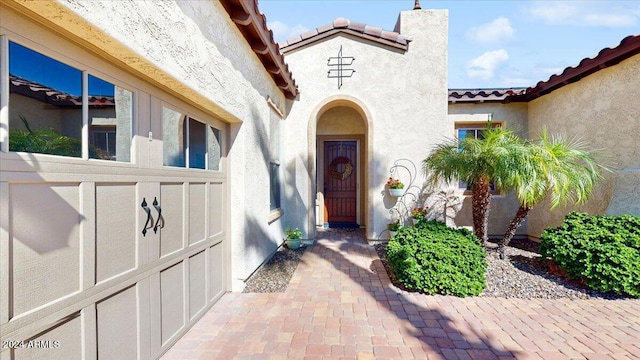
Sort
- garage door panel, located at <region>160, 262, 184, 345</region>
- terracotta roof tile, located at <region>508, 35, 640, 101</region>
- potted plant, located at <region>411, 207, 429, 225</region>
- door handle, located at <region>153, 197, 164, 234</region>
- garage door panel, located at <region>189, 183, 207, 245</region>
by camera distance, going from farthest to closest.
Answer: potted plant, located at <region>411, 207, 429, 225</region> < terracotta roof tile, located at <region>508, 35, 640, 101</region> < garage door panel, located at <region>189, 183, 207, 245</region> < garage door panel, located at <region>160, 262, 184, 345</region> < door handle, located at <region>153, 197, 164, 234</region>

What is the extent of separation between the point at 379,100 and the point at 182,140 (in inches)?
224

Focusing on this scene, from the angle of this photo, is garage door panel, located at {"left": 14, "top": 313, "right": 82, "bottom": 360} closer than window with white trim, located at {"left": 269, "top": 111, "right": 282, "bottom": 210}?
Yes

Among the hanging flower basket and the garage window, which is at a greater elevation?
the garage window

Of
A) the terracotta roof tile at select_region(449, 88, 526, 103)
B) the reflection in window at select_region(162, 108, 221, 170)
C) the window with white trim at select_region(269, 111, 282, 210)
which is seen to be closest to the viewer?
the reflection in window at select_region(162, 108, 221, 170)

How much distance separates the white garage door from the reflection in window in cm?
2

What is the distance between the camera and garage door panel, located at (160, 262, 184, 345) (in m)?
2.83

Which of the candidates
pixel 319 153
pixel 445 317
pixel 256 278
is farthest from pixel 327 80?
pixel 445 317

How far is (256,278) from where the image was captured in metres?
4.87

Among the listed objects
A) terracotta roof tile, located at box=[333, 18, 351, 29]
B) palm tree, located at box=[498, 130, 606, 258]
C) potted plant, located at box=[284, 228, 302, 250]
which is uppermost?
terracotta roof tile, located at box=[333, 18, 351, 29]

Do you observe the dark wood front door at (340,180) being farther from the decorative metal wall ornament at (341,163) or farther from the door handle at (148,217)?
the door handle at (148,217)

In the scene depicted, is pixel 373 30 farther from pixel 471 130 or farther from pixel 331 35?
pixel 471 130

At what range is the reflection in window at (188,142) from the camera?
295 centimetres

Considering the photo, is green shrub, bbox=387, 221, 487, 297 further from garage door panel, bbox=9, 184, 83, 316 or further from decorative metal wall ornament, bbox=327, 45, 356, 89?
decorative metal wall ornament, bbox=327, 45, 356, 89

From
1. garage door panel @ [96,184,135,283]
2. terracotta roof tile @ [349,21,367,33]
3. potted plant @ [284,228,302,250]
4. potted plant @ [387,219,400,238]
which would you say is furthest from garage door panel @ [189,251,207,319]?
terracotta roof tile @ [349,21,367,33]
